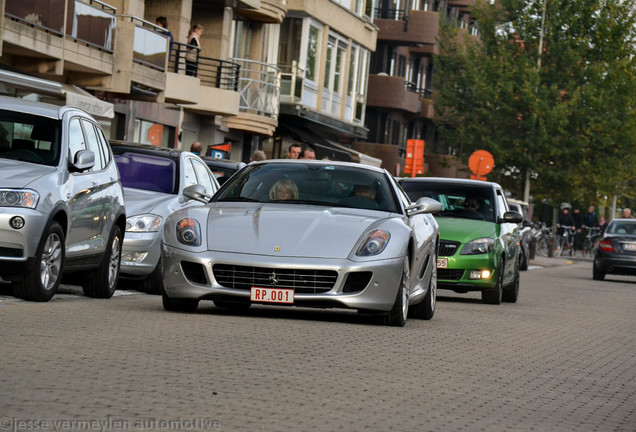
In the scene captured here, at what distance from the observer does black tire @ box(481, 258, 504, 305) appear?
20578 mm

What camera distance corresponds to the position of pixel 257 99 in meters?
45.8

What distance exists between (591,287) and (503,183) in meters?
30.2

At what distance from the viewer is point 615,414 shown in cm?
869

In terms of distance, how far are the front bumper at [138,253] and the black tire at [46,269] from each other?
9.90 feet

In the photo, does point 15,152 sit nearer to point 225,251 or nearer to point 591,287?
point 225,251

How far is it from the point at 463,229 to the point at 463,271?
67 cm

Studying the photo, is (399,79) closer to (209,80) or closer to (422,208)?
(209,80)

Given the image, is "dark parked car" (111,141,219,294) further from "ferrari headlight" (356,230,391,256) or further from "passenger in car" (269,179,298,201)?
"ferrari headlight" (356,230,391,256)

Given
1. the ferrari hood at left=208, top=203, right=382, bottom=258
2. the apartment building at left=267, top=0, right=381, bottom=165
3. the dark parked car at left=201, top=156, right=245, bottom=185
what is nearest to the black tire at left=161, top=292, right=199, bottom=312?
the ferrari hood at left=208, top=203, right=382, bottom=258

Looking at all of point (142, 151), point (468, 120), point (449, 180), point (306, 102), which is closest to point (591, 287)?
point (449, 180)

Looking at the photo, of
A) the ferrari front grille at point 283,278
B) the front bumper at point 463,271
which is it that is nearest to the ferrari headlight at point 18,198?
the ferrari front grille at point 283,278

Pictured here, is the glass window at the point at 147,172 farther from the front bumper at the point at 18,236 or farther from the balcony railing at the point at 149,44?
the balcony railing at the point at 149,44

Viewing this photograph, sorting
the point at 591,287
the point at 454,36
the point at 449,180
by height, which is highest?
the point at 454,36

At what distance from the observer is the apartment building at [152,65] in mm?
28438
